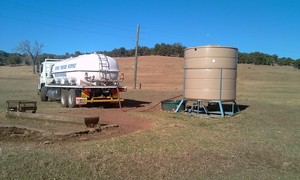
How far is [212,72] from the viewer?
42.5 feet

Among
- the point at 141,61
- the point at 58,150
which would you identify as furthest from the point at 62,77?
the point at 141,61

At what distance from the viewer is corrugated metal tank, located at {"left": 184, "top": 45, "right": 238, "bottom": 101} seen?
12914 mm

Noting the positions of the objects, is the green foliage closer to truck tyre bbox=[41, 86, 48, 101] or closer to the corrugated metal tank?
truck tyre bbox=[41, 86, 48, 101]

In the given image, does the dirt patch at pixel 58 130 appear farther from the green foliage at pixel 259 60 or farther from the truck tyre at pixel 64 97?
the green foliage at pixel 259 60

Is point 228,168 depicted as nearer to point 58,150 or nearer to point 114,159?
point 114,159

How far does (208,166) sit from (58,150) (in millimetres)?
2865

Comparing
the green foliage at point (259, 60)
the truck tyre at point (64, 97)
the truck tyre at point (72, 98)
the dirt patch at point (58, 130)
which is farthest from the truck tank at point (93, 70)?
the green foliage at point (259, 60)

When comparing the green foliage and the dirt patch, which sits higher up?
the green foliage

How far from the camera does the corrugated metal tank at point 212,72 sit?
1291 centimetres

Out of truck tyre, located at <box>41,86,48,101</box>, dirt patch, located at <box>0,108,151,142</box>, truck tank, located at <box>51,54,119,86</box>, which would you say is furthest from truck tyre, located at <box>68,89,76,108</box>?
truck tyre, located at <box>41,86,48,101</box>

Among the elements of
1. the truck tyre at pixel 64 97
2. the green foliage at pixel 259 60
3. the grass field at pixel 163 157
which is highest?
the green foliage at pixel 259 60

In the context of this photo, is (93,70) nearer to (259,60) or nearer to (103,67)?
(103,67)

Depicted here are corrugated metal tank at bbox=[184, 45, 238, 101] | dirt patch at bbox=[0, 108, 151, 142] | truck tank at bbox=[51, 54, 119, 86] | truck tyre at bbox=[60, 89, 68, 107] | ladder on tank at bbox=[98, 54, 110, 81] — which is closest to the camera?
dirt patch at bbox=[0, 108, 151, 142]

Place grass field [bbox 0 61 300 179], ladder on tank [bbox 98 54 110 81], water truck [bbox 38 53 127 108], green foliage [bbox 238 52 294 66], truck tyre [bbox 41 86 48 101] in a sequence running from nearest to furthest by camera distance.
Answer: grass field [bbox 0 61 300 179]
water truck [bbox 38 53 127 108]
ladder on tank [bbox 98 54 110 81]
truck tyre [bbox 41 86 48 101]
green foliage [bbox 238 52 294 66]
